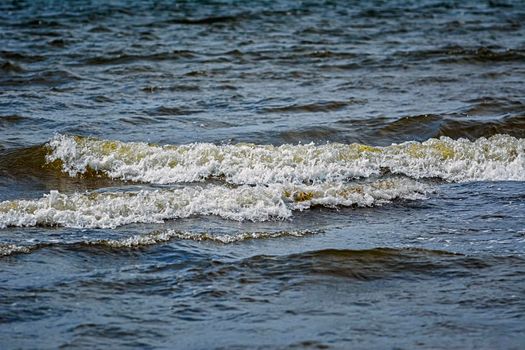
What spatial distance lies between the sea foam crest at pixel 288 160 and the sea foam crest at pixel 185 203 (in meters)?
0.88

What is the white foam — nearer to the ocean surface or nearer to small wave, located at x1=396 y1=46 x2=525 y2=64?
the ocean surface

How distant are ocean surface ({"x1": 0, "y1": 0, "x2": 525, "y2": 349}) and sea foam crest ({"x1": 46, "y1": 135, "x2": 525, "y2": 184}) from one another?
1.0 inches

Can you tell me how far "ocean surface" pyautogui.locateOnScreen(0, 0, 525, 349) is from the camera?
212 inches

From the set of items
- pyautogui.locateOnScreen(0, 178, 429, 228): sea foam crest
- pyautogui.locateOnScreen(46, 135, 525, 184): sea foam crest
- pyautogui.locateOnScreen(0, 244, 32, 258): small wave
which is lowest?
pyautogui.locateOnScreen(46, 135, 525, 184): sea foam crest

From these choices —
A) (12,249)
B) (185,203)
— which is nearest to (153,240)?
(12,249)

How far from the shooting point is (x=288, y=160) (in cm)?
948

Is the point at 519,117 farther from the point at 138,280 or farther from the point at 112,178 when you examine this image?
the point at 138,280

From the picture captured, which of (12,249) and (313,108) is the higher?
(12,249)

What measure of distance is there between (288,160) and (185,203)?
204cm

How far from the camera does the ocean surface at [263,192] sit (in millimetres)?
5379

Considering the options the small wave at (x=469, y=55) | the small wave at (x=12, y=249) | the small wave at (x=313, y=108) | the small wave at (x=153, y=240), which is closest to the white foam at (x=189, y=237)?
the small wave at (x=153, y=240)

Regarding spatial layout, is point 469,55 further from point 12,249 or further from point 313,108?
point 12,249

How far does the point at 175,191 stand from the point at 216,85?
5.75 m

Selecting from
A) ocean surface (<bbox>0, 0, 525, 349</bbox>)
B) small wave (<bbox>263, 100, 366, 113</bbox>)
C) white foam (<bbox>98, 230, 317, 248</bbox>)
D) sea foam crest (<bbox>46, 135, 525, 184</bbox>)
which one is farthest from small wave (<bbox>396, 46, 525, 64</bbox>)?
white foam (<bbox>98, 230, 317, 248</bbox>)
